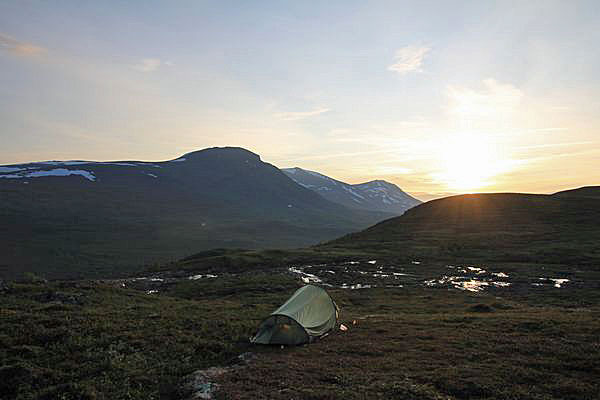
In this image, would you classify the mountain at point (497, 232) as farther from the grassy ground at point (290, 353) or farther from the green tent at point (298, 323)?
the green tent at point (298, 323)

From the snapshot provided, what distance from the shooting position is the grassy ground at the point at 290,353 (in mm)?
14438

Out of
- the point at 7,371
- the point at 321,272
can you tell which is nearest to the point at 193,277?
the point at 321,272

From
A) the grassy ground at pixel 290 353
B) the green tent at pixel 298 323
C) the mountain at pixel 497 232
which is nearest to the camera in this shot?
the grassy ground at pixel 290 353

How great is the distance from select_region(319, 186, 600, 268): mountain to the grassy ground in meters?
37.0

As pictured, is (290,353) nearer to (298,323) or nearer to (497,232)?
(298,323)

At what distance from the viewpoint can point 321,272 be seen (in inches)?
2250

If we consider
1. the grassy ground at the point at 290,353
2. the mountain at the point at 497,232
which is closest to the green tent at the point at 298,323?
the grassy ground at the point at 290,353

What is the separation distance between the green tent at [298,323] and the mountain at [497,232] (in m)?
49.3

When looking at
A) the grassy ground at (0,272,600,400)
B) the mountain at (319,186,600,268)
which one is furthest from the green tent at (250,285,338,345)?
the mountain at (319,186,600,268)

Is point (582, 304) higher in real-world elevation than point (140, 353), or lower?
lower

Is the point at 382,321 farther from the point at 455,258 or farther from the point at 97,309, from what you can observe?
the point at 455,258

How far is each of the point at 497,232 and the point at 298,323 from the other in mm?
86103

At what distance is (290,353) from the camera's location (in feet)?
63.8

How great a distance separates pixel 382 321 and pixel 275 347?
1015 centimetres
